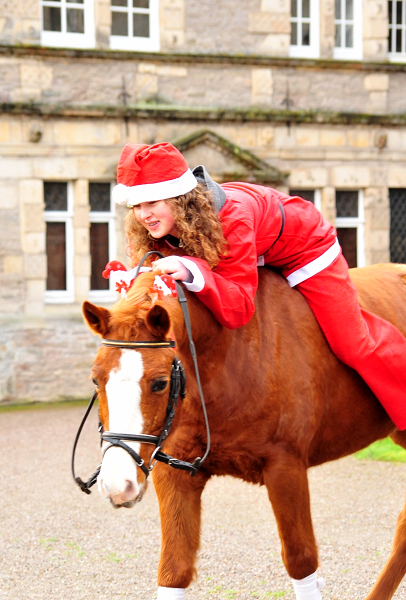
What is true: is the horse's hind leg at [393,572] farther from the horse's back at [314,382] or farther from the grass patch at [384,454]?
the grass patch at [384,454]

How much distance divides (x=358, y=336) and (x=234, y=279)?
74 centimetres

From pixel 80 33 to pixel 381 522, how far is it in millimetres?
9338

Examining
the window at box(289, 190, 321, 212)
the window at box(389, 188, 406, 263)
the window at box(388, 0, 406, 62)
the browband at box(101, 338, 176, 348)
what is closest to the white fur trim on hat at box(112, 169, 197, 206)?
the browband at box(101, 338, 176, 348)

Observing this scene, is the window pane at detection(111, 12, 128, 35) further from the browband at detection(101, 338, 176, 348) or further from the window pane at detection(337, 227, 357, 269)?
the browband at detection(101, 338, 176, 348)

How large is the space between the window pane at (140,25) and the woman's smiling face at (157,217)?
1088cm

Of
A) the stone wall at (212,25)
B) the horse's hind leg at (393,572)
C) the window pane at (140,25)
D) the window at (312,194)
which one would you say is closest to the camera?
the horse's hind leg at (393,572)

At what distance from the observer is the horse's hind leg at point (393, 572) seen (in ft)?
13.4

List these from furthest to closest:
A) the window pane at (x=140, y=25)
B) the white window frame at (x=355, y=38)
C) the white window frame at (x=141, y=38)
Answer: the white window frame at (x=355, y=38) < the window pane at (x=140, y=25) < the white window frame at (x=141, y=38)

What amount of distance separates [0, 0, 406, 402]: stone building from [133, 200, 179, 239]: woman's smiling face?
9.69 meters

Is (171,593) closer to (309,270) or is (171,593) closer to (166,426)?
(166,426)

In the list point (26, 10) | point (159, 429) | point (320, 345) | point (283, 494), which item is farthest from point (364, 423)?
point (26, 10)

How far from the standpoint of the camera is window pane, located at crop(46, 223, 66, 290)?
13.0 metres

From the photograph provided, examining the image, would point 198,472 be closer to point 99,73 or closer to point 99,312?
point 99,312

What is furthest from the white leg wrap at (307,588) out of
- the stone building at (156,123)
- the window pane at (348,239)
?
the window pane at (348,239)
